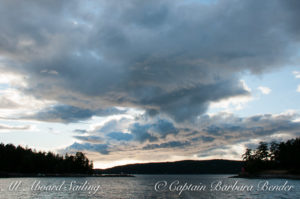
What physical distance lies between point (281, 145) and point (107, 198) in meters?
160

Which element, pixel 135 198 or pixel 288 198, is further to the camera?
pixel 135 198

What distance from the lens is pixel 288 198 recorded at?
2749 inches

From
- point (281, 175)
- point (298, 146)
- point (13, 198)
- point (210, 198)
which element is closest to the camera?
point (13, 198)

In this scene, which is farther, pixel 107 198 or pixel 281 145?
pixel 281 145

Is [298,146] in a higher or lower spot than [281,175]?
higher

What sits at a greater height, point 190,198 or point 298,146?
point 298,146

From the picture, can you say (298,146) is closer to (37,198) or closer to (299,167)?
(299,167)

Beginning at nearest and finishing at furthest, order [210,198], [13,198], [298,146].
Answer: [13,198] < [210,198] < [298,146]

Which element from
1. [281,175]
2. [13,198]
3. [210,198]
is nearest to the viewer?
[13,198]

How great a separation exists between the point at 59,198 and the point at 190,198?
33772mm

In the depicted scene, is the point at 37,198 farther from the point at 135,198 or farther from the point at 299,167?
the point at 299,167

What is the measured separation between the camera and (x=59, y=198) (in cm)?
7306

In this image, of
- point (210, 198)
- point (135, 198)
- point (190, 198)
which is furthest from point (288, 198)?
point (135, 198)

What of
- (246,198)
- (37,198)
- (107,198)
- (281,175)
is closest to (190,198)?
(246,198)
